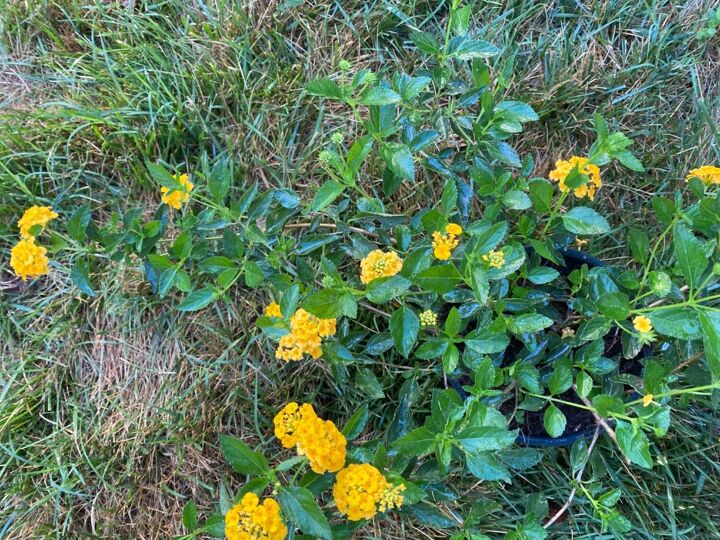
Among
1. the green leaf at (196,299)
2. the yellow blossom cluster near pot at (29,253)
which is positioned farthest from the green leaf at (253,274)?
the yellow blossom cluster near pot at (29,253)

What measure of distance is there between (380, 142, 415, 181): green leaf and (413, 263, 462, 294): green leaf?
9.2 inches

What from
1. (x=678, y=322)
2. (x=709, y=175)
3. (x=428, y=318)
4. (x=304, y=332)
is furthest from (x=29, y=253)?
(x=709, y=175)

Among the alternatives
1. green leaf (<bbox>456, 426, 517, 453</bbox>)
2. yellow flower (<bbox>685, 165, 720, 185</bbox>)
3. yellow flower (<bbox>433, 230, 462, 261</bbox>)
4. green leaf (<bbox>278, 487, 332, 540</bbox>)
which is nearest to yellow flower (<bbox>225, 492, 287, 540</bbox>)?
green leaf (<bbox>278, 487, 332, 540</bbox>)

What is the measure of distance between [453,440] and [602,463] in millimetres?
671

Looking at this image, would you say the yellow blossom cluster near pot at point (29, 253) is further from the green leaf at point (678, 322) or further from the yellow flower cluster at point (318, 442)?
the green leaf at point (678, 322)

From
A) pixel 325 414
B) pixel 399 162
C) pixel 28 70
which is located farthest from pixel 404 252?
pixel 28 70

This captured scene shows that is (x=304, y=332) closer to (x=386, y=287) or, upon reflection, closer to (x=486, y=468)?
(x=386, y=287)

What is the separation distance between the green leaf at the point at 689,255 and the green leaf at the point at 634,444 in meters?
0.30

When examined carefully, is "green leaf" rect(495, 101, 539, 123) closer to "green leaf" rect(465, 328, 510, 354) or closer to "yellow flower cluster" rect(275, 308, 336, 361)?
"green leaf" rect(465, 328, 510, 354)

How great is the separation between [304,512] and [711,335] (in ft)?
2.56

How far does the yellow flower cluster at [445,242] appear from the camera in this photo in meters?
1.24

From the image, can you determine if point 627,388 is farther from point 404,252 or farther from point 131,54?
point 131,54

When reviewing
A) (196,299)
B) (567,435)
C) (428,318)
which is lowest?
(567,435)

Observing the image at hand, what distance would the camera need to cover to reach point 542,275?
137 cm
